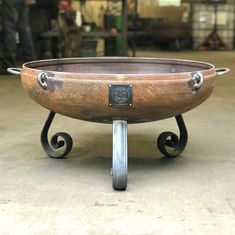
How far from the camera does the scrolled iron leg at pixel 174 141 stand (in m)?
2.19

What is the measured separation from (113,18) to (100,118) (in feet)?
24.0

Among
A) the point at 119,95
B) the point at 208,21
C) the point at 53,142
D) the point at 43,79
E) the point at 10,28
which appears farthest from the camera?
the point at 208,21

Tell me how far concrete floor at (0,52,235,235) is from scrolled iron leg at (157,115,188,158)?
1.5 inches

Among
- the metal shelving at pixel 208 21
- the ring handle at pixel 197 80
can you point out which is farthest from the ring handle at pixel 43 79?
the metal shelving at pixel 208 21

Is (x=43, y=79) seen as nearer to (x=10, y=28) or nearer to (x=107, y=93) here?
(x=107, y=93)

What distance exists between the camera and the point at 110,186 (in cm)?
182

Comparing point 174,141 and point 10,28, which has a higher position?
point 10,28

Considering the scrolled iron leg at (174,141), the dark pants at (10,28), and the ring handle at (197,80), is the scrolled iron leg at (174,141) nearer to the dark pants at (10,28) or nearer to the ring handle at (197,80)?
the ring handle at (197,80)

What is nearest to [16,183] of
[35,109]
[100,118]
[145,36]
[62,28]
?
[100,118]

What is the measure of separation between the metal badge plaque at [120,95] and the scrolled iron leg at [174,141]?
50cm

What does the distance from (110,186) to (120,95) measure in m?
0.35

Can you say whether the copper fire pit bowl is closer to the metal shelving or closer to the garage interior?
the garage interior

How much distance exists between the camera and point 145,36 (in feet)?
36.1

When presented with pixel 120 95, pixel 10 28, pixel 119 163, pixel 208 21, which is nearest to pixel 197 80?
pixel 120 95
